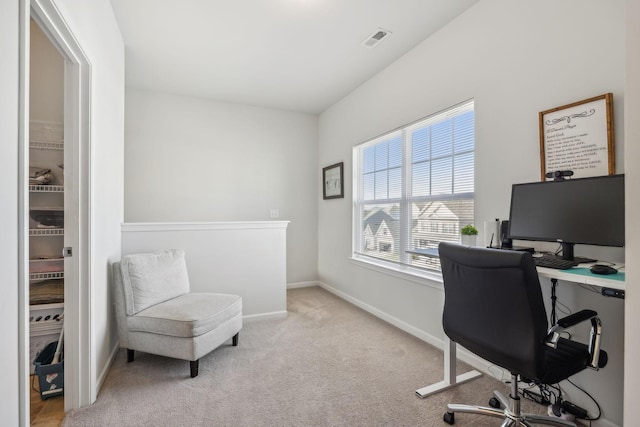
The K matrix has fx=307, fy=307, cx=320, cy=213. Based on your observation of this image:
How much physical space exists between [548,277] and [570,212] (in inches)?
16.1

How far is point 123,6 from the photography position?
2.29m

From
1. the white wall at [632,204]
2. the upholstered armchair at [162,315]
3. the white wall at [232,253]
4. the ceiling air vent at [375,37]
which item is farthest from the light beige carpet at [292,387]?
the ceiling air vent at [375,37]

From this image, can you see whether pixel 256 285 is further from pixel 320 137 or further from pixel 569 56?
pixel 569 56

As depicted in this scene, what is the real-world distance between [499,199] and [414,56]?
1.56m

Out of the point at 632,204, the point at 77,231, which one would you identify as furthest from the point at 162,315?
the point at 632,204

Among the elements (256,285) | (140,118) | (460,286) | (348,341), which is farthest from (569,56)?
(140,118)

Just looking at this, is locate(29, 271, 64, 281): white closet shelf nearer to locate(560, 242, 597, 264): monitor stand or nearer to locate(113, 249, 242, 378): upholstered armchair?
locate(113, 249, 242, 378): upholstered armchair

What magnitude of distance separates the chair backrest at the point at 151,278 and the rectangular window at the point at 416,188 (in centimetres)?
190

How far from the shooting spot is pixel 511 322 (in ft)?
4.33

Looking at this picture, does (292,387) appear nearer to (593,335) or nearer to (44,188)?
(593,335)

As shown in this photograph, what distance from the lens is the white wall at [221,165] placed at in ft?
12.5

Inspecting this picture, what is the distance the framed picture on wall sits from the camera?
4.08 metres

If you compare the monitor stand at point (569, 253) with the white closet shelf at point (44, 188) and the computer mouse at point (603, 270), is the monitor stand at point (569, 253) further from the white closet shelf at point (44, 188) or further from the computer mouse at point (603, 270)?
the white closet shelf at point (44, 188)

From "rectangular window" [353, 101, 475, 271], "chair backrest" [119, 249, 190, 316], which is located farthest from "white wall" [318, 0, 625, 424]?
"chair backrest" [119, 249, 190, 316]
